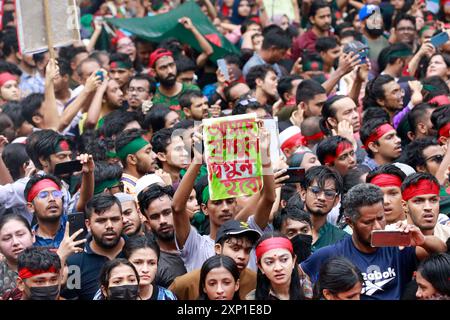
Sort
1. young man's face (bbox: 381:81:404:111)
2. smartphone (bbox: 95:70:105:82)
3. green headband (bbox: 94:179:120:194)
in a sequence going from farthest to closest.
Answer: smartphone (bbox: 95:70:105:82)
young man's face (bbox: 381:81:404:111)
green headband (bbox: 94:179:120:194)

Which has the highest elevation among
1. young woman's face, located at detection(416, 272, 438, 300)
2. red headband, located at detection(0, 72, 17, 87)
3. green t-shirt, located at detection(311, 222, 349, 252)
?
red headband, located at detection(0, 72, 17, 87)

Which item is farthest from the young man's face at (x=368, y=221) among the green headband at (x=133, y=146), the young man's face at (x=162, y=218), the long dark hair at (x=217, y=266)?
the green headband at (x=133, y=146)

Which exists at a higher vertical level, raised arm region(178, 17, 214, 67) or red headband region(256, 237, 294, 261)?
raised arm region(178, 17, 214, 67)

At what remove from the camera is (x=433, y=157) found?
9.53 m

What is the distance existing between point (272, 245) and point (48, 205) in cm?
196

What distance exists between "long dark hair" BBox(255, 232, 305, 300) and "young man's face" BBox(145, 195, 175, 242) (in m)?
1.06

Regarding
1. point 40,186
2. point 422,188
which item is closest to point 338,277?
point 422,188

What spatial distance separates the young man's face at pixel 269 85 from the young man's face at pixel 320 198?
358 centimetres

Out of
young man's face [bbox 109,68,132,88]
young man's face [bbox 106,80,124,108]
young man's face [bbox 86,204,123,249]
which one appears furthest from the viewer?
young man's face [bbox 109,68,132,88]

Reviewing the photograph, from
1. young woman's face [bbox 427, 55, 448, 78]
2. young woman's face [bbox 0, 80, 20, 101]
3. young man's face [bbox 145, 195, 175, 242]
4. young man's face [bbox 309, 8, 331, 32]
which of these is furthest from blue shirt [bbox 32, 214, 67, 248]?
young man's face [bbox 309, 8, 331, 32]

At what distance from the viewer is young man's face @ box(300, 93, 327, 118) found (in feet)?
36.8

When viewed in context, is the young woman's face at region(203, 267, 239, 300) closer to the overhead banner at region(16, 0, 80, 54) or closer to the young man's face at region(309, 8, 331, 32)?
the overhead banner at region(16, 0, 80, 54)

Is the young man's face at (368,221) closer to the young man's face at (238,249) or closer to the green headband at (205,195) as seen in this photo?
the young man's face at (238,249)
